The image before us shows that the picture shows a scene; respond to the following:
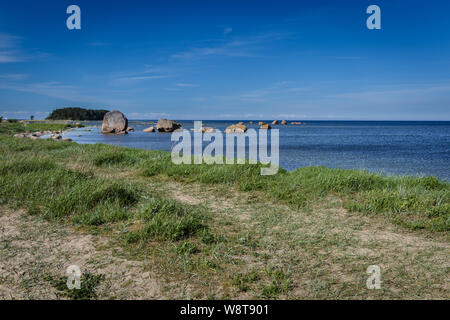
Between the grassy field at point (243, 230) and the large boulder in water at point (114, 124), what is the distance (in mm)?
43050

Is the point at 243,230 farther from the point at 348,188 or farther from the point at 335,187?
the point at 348,188

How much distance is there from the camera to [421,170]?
1647 cm

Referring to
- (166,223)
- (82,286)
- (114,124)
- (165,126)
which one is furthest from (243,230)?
(165,126)

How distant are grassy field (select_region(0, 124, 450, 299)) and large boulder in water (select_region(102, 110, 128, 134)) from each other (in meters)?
43.1

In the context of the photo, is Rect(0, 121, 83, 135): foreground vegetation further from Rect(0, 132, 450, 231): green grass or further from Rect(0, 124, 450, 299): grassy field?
Rect(0, 124, 450, 299): grassy field

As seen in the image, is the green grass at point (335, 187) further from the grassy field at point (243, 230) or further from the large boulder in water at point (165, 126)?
the large boulder in water at point (165, 126)

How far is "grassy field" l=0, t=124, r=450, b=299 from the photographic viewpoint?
3.88m

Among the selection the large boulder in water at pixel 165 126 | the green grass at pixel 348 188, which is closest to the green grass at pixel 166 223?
the green grass at pixel 348 188

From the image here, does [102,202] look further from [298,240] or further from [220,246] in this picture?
[298,240]

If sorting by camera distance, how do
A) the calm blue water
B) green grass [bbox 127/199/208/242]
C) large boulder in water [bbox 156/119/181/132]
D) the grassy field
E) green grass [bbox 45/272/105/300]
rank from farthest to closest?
large boulder in water [bbox 156/119/181/132]
the calm blue water
green grass [bbox 127/199/208/242]
the grassy field
green grass [bbox 45/272/105/300]

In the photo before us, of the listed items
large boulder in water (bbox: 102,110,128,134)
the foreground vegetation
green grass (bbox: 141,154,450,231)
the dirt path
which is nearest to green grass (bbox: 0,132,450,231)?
green grass (bbox: 141,154,450,231)
